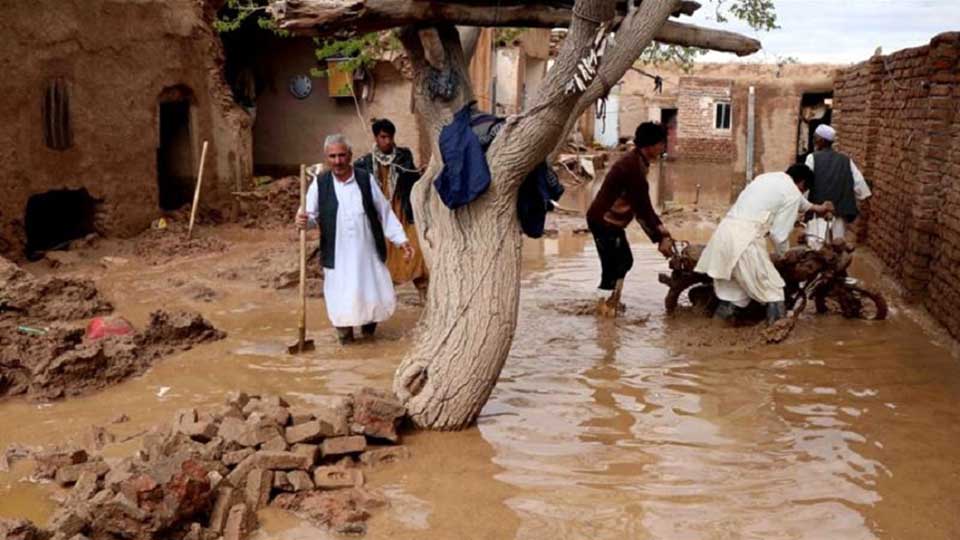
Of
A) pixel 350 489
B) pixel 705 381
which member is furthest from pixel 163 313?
pixel 705 381

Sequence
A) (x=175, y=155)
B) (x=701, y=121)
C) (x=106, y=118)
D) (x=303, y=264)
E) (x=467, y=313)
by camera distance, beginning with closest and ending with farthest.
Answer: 1. (x=467, y=313)
2. (x=303, y=264)
3. (x=106, y=118)
4. (x=175, y=155)
5. (x=701, y=121)

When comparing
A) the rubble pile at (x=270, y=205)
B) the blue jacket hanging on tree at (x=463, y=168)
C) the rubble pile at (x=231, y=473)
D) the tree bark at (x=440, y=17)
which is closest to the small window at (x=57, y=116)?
the rubble pile at (x=270, y=205)

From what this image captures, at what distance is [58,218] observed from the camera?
41.0 feet

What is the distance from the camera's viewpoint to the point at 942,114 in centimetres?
845

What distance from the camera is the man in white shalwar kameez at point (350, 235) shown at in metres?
7.25

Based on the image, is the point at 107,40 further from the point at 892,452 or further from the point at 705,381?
the point at 892,452

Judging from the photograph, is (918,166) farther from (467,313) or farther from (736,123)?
(736,123)

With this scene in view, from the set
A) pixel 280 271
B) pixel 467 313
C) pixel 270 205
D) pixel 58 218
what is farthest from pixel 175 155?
pixel 467 313

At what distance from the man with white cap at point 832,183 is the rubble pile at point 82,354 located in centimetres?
601

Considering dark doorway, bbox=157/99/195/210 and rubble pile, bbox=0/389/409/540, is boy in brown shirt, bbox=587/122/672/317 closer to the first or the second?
rubble pile, bbox=0/389/409/540

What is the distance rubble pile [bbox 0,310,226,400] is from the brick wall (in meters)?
17.8

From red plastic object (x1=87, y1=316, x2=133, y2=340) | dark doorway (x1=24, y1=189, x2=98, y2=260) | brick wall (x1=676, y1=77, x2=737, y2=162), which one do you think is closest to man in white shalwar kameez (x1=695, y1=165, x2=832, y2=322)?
red plastic object (x1=87, y1=316, x2=133, y2=340)

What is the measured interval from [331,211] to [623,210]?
103 inches

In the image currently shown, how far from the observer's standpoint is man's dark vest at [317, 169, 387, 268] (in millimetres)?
7238
